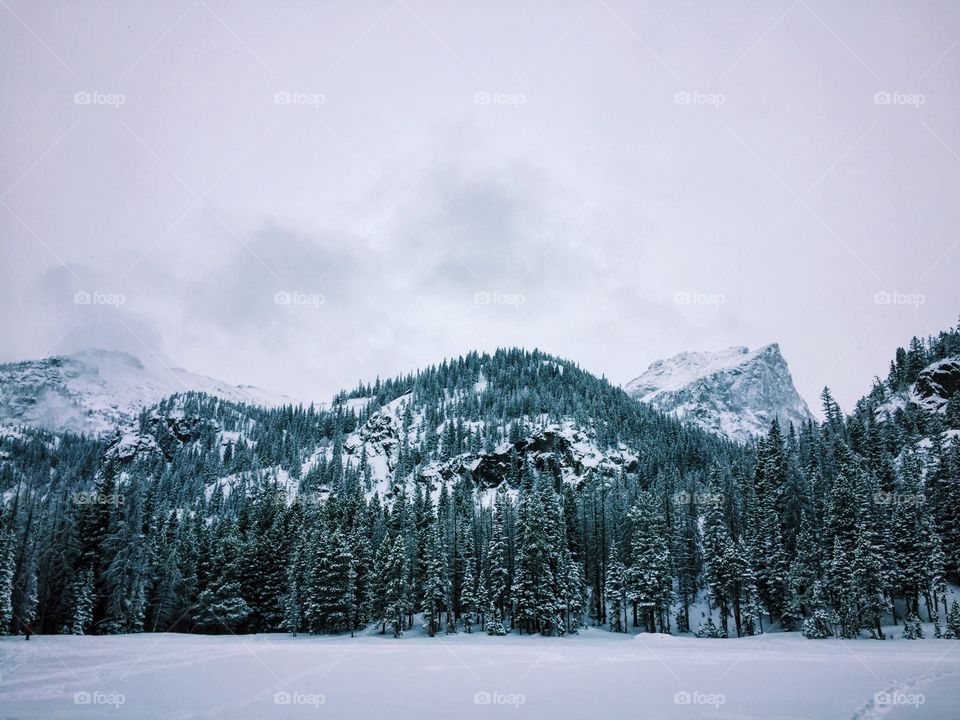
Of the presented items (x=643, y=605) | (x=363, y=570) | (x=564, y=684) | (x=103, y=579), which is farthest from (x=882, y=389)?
(x=103, y=579)

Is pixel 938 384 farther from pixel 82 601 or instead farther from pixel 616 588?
A: pixel 82 601

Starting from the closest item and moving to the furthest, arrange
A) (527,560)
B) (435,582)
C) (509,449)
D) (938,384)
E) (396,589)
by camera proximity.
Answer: (527,560), (435,582), (396,589), (938,384), (509,449)

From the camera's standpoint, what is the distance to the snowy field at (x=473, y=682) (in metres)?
18.5

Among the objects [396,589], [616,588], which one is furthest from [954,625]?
[396,589]

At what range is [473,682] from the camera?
81.5 feet

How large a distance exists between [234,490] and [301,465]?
27535 mm

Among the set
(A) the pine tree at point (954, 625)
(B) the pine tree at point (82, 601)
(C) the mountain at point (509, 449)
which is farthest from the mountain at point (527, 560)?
(C) the mountain at point (509, 449)

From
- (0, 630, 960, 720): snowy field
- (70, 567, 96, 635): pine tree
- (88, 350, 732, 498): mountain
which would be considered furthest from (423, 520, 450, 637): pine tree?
(88, 350, 732, 498): mountain

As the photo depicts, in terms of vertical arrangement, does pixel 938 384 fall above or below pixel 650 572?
above

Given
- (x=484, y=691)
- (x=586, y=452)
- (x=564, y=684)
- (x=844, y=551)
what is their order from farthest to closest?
(x=586, y=452) → (x=844, y=551) → (x=564, y=684) → (x=484, y=691)

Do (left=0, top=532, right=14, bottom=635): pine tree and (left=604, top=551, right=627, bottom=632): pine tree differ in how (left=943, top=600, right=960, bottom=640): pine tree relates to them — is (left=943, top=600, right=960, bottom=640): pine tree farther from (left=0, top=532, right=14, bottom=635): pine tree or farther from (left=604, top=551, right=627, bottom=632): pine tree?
(left=0, top=532, right=14, bottom=635): pine tree

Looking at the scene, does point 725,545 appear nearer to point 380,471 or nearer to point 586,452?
point 586,452

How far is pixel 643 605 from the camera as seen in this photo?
6019 cm

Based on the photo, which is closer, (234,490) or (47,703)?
(47,703)
